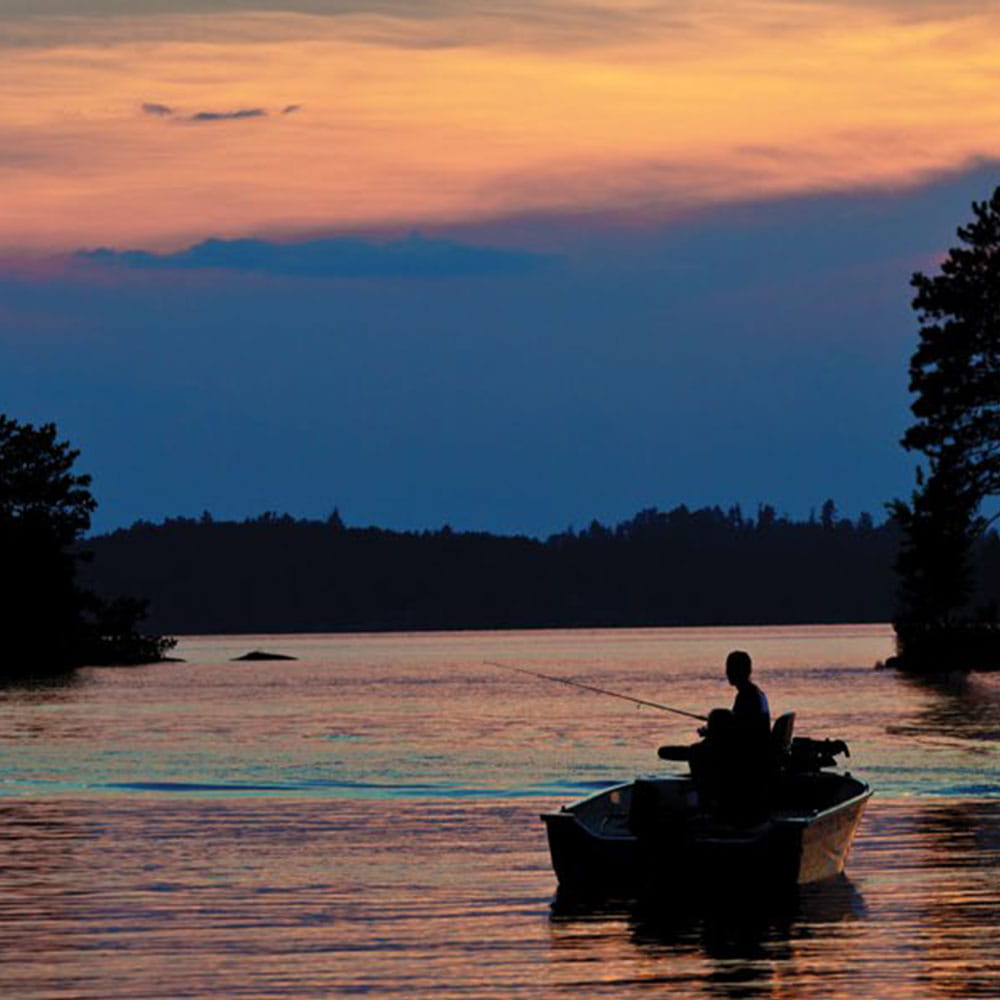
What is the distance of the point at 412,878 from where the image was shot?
29.2m

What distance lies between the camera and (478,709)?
93438 mm

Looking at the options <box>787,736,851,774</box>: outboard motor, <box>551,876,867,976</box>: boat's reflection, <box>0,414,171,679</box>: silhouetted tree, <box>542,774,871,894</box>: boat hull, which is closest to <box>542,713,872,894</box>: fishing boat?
<box>542,774,871,894</box>: boat hull

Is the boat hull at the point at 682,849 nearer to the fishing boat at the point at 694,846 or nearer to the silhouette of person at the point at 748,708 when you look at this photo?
the fishing boat at the point at 694,846

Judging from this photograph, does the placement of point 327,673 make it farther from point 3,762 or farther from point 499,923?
point 499,923

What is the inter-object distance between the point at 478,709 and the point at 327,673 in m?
70.7

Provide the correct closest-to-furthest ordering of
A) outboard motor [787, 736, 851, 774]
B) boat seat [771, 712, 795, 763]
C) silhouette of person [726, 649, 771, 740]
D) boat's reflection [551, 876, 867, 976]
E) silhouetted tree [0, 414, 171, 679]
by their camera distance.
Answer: boat's reflection [551, 876, 867, 976], silhouette of person [726, 649, 771, 740], boat seat [771, 712, 795, 763], outboard motor [787, 736, 851, 774], silhouetted tree [0, 414, 171, 679]

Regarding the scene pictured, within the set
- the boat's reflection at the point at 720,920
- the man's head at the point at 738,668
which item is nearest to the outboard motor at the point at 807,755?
the boat's reflection at the point at 720,920

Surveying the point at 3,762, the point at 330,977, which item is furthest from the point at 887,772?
the point at 330,977

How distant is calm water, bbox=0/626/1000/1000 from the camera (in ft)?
69.5

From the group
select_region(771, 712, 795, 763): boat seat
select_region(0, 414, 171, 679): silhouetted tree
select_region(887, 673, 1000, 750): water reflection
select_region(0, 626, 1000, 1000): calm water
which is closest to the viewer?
select_region(0, 626, 1000, 1000): calm water

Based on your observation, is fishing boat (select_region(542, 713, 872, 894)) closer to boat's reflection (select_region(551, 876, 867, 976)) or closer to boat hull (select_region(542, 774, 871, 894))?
boat hull (select_region(542, 774, 871, 894))

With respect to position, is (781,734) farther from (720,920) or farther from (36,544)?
(36,544)

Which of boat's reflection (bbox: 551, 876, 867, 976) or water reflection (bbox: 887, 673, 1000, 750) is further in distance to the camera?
water reflection (bbox: 887, 673, 1000, 750)

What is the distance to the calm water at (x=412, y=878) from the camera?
21.2m
